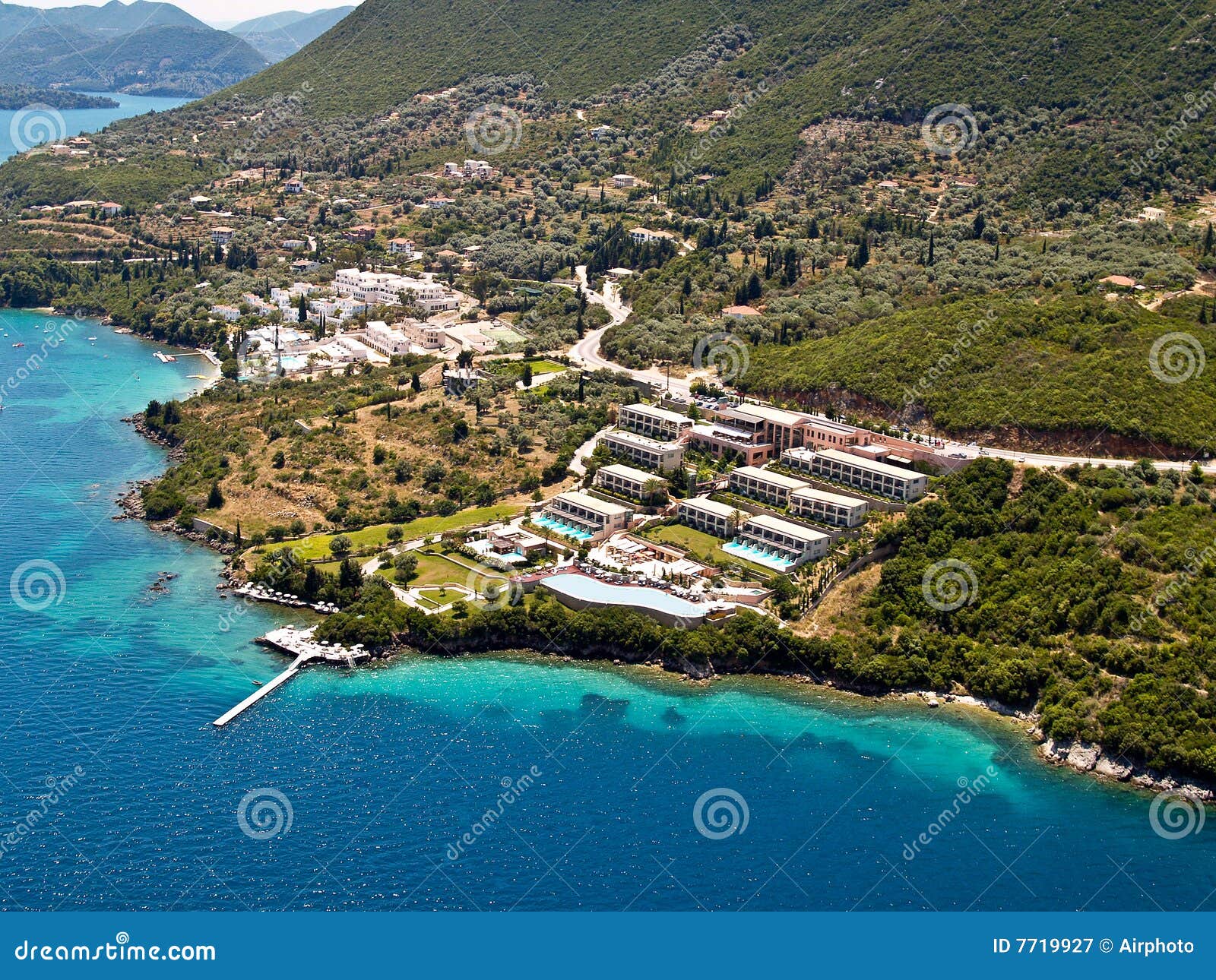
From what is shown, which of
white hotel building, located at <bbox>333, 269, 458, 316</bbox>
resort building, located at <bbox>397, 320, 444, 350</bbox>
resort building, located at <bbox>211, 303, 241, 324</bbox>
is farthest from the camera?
resort building, located at <bbox>211, 303, 241, 324</bbox>

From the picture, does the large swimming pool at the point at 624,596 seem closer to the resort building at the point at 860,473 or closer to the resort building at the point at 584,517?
the resort building at the point at 584,517

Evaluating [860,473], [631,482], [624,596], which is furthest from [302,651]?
[860,473]

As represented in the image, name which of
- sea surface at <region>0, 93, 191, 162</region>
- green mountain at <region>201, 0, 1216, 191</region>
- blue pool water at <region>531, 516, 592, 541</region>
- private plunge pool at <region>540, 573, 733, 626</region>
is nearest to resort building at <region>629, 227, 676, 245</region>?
green mountain at <region>201, 0, 1216, 191</region>

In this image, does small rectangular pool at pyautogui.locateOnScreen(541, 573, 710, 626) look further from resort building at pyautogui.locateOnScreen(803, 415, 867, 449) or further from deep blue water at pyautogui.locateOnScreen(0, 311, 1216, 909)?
resort building at pyautogui.locateOnScreen(803, 415, 867, 449)

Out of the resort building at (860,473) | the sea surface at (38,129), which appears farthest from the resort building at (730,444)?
the sea surface at (38,129)

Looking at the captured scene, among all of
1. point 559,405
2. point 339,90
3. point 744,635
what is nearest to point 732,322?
point 559,405

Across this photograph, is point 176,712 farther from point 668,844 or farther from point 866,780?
point 866,780
